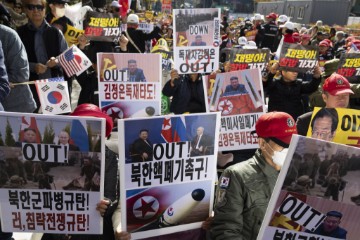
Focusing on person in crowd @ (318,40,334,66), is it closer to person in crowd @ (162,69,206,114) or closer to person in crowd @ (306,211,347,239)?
person in crowd @ (162,69,206,114)

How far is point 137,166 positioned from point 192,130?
1.27 feet

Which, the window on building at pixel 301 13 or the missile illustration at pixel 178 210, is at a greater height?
the window on building at pixel 301 13

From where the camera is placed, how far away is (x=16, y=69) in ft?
11.6

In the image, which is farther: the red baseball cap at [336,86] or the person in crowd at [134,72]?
the person in crowd at [134,72]

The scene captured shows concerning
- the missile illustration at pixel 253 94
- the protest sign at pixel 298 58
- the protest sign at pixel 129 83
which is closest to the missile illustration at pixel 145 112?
the protest sign at pixel 129 83

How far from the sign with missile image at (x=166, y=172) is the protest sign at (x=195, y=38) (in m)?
2.94

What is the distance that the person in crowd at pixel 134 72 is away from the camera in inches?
173

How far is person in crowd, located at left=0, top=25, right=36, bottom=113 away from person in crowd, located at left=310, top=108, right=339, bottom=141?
256 centimetres

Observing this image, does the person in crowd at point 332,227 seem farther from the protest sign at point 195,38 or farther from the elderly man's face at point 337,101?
the protest sign at point 195,38

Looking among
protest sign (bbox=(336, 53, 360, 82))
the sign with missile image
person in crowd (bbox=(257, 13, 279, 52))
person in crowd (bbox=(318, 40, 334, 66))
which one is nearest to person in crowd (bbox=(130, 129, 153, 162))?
the sign with missile image

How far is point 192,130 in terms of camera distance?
2.34 meters

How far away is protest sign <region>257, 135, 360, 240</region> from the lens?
180 centimetres

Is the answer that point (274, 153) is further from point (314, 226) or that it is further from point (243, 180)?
point (314, 226)

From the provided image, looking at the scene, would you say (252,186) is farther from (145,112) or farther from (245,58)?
(245,58)
